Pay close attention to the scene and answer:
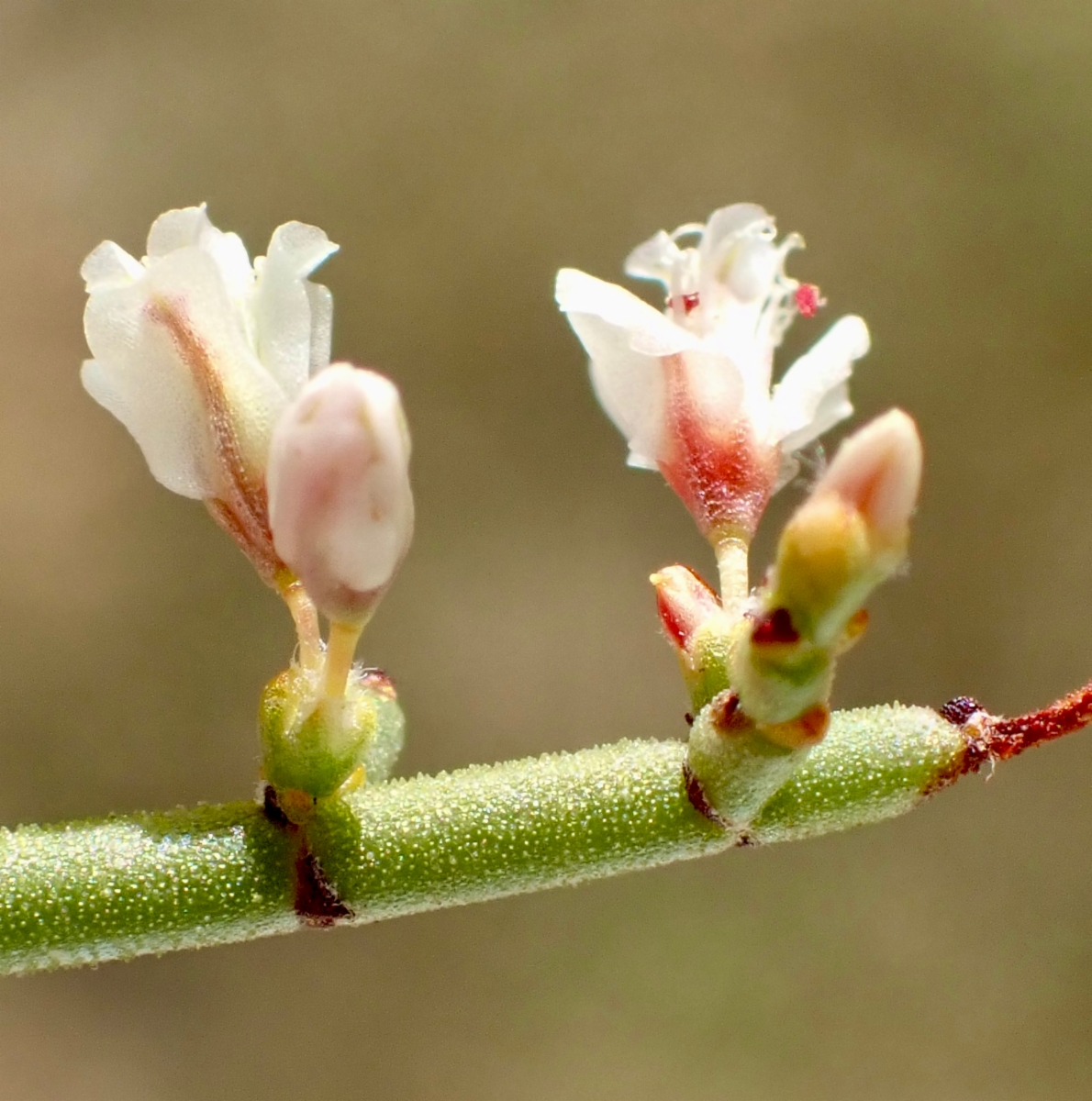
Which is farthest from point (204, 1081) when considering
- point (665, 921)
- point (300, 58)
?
point (300, 58)

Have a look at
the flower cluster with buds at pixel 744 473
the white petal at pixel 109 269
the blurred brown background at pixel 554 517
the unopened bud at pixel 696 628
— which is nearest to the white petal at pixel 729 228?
the flower cluster with buds at pixel 744 473

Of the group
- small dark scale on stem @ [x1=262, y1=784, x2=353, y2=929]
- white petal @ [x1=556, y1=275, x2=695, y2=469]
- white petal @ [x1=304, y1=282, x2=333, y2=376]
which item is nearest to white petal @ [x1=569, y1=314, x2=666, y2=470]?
white petal @ [x1=556, y1=275, x2=695, y2=469]

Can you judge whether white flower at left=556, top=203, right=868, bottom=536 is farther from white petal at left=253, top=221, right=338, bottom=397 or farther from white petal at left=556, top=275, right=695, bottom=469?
white petal at left=253, top=221, right=338, bottom=397

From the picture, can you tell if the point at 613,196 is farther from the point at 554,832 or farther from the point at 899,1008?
the point at 554,832

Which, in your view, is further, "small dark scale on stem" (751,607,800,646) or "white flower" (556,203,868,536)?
"white flower" (556,203,868,536)

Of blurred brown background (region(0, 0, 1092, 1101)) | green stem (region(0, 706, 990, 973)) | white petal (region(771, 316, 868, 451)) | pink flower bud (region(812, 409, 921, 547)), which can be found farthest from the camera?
blurred brown background (region(0, 0, 1092, 1101))

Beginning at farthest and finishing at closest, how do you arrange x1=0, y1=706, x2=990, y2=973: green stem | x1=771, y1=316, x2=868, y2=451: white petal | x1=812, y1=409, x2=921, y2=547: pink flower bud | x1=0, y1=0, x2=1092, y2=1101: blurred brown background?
x1=0, y1=0, x2=1092, y2=1101: blurred brown background, x1=771, y1=316, x2=868, y2=451: white petal, x1=0, y1=706, x2=990, y2=973: green stem, x1=812, y1=409, x2=921, y2=547: pink flower bud
